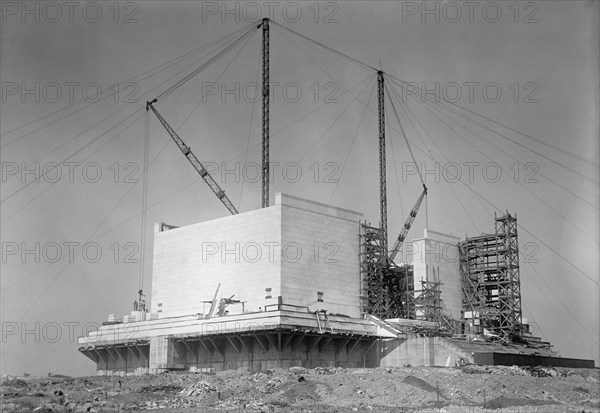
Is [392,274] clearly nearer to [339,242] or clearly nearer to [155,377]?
[339,242]

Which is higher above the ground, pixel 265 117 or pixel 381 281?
pixel 265 117

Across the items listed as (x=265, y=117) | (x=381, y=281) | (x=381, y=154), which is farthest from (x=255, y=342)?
(x=381, y=154)

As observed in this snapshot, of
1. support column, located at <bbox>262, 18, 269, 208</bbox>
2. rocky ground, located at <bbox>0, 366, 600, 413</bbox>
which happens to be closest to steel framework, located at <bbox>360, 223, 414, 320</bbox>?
support column, located at <bbox>262, 18, 269, 208</bbox>

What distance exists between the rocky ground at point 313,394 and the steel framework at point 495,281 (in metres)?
40.2

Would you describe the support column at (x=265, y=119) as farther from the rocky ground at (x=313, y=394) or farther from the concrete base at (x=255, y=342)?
the rocky ground at (x=313, y=394)

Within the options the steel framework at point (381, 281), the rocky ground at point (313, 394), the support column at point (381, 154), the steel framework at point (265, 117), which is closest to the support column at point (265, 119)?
the steel framework at point (265, 117)

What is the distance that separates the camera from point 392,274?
104250mm

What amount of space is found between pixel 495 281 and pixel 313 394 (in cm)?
5738

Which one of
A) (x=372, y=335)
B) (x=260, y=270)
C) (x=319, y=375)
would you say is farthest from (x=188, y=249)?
(x=319, y=375)

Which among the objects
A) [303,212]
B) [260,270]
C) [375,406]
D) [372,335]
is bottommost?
[375,406]

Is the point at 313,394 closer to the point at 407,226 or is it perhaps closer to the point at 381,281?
the point at 381,281

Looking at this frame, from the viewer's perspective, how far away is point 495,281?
4186 inches

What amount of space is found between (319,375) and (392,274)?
4099cm

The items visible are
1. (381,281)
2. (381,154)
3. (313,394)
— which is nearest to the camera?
(313,394)
